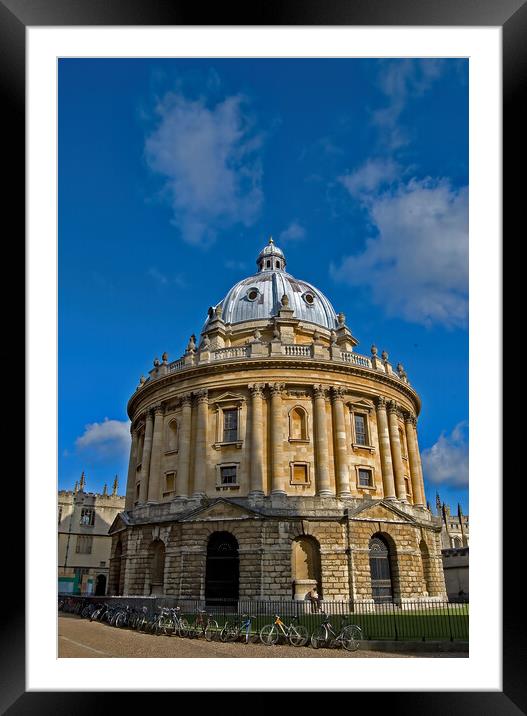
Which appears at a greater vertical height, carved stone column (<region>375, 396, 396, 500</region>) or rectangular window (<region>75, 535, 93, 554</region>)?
carved stone column (<region>375, 396, 396, 500</region>)

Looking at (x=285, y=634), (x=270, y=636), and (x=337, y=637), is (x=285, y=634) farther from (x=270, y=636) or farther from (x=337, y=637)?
(x=337, y=637)

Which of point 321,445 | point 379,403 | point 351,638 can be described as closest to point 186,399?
point 321,445

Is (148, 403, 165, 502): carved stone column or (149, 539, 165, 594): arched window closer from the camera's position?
(149, 539, 165, 594): arched window

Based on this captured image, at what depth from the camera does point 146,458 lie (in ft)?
112

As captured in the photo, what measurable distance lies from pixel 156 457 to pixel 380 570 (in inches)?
591

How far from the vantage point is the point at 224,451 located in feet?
101

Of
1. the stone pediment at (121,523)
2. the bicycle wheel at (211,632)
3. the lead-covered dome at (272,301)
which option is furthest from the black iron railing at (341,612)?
the lead-covered dome at (272,301)

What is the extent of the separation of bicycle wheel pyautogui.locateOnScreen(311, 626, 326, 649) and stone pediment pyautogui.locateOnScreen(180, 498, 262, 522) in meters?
11.4

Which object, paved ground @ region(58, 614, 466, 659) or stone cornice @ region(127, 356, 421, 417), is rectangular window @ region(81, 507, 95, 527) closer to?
stone cornice @ region(127, 356, 421, 417)

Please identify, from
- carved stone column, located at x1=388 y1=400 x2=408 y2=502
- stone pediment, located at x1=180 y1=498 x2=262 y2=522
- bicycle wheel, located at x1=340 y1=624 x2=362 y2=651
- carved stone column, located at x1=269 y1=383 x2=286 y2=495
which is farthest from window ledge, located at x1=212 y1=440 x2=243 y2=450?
bicycle wheel, located at x1=340 y1=624 x2=362 y2=651

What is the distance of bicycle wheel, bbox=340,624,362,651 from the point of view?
15297mm
